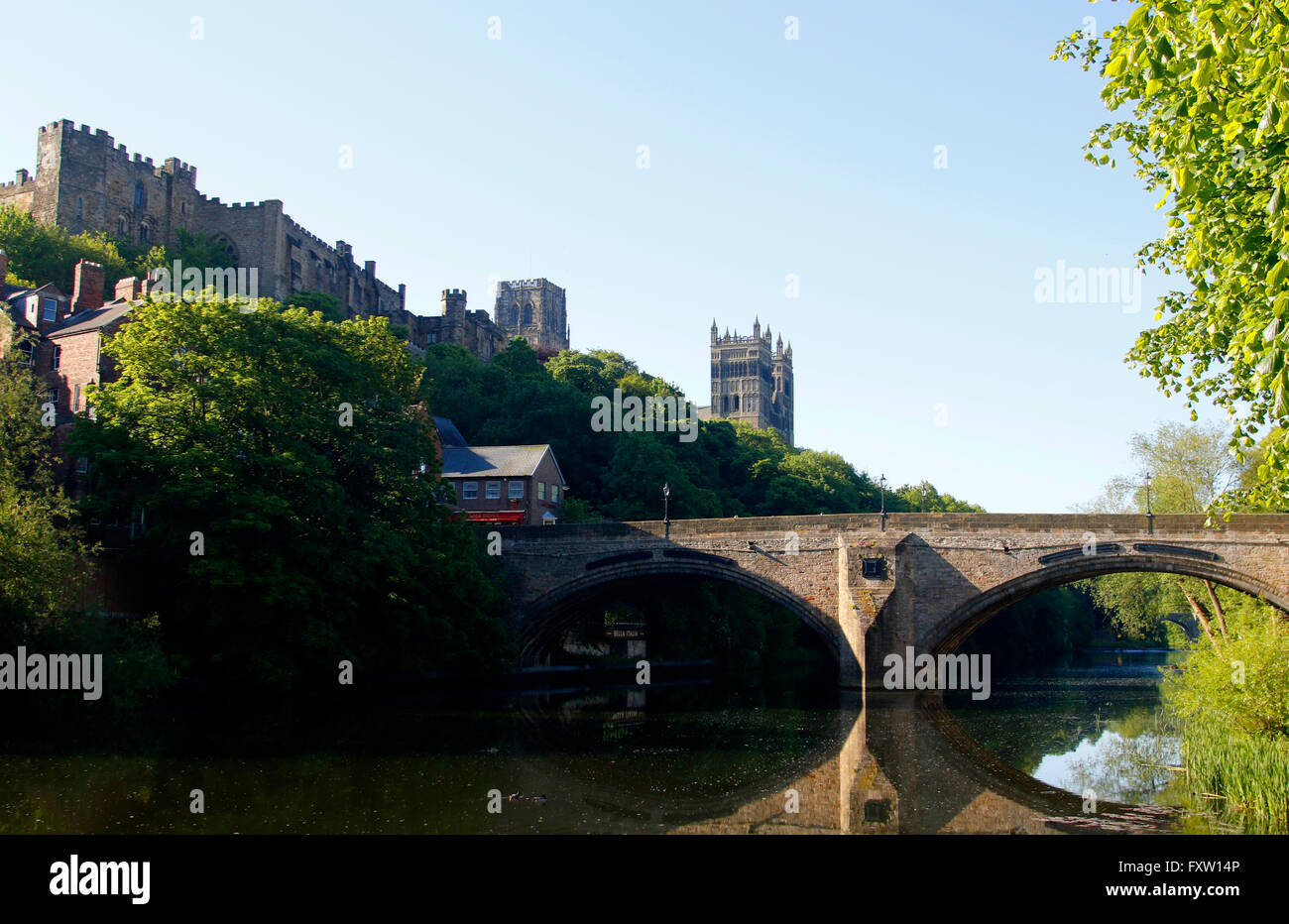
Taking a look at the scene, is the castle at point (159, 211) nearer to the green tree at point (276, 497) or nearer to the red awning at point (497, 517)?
the red awning at point (497, 517)

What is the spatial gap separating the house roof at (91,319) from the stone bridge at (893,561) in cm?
1671

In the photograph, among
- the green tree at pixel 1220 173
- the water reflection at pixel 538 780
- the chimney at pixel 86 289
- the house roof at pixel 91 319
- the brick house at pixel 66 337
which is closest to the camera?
the green tree at pixel 1220 173

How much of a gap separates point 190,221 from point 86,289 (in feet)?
113

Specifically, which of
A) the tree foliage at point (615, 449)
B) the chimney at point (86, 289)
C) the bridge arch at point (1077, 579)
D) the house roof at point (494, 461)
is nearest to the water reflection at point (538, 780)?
the bridge arch at point (1077, 579)

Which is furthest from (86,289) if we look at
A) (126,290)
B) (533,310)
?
(533,310)

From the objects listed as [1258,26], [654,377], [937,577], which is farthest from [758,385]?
[1258,26]

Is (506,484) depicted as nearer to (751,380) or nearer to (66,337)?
(66,337)

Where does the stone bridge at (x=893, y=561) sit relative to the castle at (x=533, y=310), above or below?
below

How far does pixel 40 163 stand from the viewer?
65625mm

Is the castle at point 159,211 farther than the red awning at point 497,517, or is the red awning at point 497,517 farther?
the castle at point 159,211

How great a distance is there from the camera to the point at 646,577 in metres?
41.0

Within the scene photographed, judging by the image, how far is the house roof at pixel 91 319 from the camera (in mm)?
38009

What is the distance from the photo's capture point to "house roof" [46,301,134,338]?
38009 millimetres
